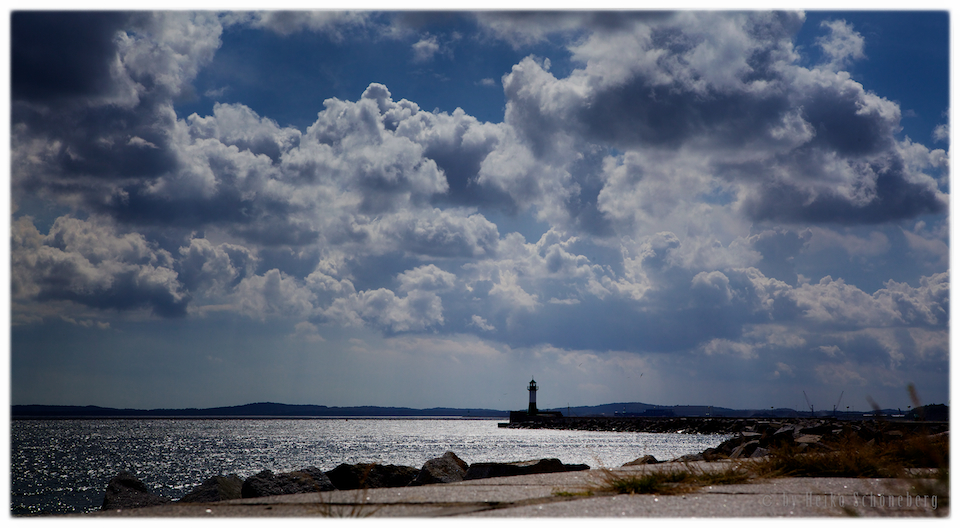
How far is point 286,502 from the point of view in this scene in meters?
4.30

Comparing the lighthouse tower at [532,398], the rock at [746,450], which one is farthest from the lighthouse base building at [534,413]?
the rock at [746,450]

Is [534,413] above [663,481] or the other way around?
the other way around

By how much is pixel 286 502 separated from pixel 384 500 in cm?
66

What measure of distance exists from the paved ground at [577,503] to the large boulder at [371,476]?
5.78 meters

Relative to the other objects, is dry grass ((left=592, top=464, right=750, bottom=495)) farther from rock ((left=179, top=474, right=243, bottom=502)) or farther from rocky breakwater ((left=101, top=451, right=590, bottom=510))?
rock ((left=179, top=474, right=243, bottom=502))

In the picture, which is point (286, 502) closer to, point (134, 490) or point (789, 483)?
point (789, 483)

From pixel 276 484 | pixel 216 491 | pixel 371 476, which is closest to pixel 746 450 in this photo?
pixel 371 476

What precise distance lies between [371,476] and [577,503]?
730 centimetres

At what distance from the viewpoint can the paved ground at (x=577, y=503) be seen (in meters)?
3.92

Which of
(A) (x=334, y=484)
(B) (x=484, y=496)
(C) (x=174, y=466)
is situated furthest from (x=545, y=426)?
(B) (x=484, y=496)

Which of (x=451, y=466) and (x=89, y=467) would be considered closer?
(x=451, y=466)

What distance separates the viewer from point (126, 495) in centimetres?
1004

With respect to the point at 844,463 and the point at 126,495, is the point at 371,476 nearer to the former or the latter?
the point at 126,495

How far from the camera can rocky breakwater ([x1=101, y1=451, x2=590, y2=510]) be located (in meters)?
8.05
